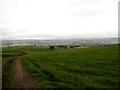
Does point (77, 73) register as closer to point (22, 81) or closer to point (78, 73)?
point (78, 73)

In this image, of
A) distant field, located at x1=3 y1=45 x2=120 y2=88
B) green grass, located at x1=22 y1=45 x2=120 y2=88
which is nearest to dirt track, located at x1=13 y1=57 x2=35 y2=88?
distant field, located at x1=3 y1=45 x2=120 y2=88

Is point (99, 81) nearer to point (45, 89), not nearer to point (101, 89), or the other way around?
point (101, 89)

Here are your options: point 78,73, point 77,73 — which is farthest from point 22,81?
point 78,73

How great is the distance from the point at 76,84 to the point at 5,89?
26.1 ft

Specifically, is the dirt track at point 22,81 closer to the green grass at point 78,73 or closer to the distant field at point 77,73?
the distant field at point 77,73

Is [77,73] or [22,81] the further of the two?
[77,73]

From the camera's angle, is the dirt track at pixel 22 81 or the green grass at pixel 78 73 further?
the dirt track at pixel 22 81

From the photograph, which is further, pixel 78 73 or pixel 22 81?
pixel 78 73

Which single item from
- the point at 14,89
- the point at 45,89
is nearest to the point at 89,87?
the point at 45,89

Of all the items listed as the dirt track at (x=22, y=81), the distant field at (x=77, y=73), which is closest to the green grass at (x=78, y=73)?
the distant field at (x=77, y=73)

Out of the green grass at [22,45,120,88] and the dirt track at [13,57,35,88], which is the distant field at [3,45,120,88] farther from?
the dirt track at [13,57,35,88]

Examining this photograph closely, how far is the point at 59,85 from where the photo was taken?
23.0m

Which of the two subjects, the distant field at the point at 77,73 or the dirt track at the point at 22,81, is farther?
the dirt track at the point at 22,81

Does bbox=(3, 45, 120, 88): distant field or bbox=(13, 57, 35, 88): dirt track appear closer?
bbox=(3, 45, 120, 88): distant field
